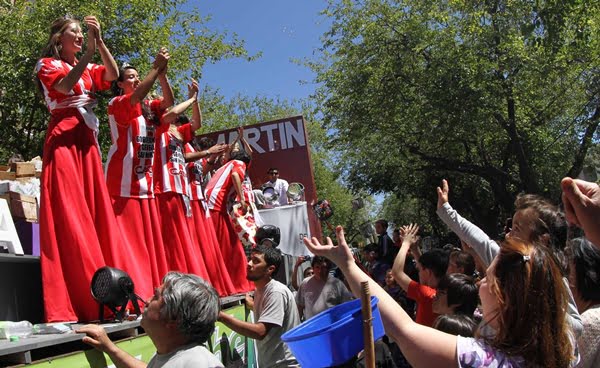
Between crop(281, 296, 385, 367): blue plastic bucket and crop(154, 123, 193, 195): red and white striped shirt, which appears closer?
crop(281, 296, 385, 367): blue plastic bucket

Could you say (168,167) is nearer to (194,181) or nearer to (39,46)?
(194,181)

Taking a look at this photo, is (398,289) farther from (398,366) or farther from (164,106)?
(164,106)

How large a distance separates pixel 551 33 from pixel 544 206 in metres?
5.19

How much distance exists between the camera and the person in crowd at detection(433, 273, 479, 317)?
12.2ft

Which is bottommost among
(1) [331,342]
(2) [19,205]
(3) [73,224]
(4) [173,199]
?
(1) [331,342]

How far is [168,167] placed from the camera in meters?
4.93

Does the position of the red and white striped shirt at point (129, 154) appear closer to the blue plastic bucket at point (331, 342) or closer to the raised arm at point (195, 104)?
the raised arm at point (195, 104)

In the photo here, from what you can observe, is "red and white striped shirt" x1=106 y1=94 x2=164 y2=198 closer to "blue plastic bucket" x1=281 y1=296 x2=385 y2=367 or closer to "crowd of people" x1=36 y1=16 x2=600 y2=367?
"crowd of people" x1=36 y1=16 x2=600 y2=367

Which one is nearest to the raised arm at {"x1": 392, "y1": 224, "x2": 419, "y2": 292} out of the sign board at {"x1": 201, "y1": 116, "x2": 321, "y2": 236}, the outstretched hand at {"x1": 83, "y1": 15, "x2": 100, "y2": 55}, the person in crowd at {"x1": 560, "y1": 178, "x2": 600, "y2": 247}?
the person in crowd at {"x1": 560, "y1": 178, "x2": 600, "y2": 247}

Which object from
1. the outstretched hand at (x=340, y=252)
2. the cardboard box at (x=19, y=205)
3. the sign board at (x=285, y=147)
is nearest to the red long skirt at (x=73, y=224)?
the cardboard box at (x=19, y=205)

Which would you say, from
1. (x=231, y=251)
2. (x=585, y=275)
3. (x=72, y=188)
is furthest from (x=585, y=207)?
(x=231, y=251)

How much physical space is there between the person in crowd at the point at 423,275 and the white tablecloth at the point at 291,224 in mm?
4708

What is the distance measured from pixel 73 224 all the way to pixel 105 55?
1.22m

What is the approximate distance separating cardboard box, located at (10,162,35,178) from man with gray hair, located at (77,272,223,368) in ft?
12.7
